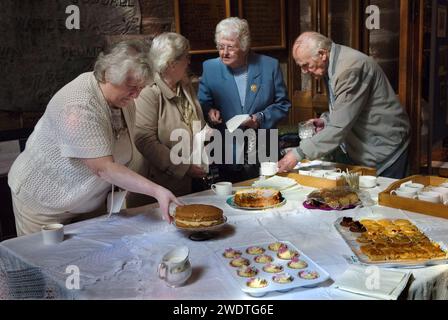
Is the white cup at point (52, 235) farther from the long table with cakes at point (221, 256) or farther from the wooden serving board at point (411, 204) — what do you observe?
the wooden serving board at point (411, 204)

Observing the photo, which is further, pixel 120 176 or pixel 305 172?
pixel 305 172

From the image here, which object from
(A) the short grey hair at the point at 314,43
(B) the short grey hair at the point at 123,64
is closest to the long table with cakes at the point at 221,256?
(B) the short grey hair at the point at 123,64

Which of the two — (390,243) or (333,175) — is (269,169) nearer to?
(333,175)

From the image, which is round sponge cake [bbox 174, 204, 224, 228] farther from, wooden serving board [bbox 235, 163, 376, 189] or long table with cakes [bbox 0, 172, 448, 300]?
wooden serving board [bbox 235, 163, 376, 189]

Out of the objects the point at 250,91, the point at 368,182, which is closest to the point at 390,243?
the point at 368,182

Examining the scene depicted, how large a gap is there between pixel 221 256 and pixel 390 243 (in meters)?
0.57

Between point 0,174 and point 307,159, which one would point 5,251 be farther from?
point 307,159

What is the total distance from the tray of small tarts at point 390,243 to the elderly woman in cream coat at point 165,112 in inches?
41.9

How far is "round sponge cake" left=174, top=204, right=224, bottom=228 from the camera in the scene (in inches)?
72.2

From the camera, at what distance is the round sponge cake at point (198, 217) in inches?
72.2

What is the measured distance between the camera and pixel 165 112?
2.65m

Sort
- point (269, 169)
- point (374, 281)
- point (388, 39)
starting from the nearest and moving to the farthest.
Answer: point (374, 281), point (269, 169), point (388, 39)

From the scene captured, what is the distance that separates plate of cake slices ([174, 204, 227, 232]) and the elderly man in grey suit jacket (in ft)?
2.93
